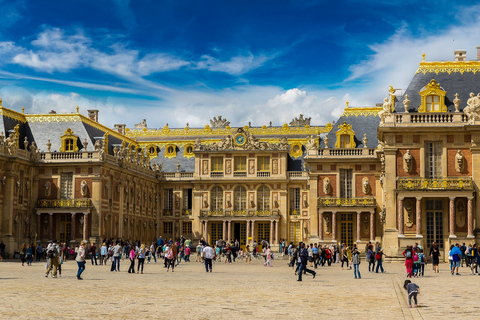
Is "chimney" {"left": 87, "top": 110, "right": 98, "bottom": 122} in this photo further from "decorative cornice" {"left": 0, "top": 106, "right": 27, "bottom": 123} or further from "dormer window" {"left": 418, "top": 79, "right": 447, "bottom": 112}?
"dormer window" {"left": 418, "top": 79, "right": 447, "bottom": 112}

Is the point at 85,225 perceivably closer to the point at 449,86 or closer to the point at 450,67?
the point at 449,86

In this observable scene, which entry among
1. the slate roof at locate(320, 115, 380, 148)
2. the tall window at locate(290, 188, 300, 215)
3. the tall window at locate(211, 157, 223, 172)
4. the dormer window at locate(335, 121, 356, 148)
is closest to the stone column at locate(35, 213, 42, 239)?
the tall window at locate(211, 157, 223, 172)

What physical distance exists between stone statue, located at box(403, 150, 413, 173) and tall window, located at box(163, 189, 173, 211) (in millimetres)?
33819

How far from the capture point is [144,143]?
75.1 m

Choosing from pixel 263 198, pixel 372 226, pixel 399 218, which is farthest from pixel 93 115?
pixel 399 218

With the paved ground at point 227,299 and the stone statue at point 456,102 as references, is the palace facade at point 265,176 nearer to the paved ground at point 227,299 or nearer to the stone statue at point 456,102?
the stone statue at point 456,102

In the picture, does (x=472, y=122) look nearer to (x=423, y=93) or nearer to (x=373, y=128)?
(x=423, y=93)

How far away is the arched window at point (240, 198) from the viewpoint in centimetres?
7025

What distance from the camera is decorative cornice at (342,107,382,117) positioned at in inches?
2378

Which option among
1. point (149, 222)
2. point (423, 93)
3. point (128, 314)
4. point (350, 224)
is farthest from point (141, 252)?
point (149, 222)

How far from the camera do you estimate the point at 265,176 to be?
69812 mm

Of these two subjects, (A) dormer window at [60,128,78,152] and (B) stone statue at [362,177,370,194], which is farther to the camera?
(A) dormer window at [60,128,78,152]

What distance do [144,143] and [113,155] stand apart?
13.5 metres

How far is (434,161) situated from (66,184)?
28312 mm
